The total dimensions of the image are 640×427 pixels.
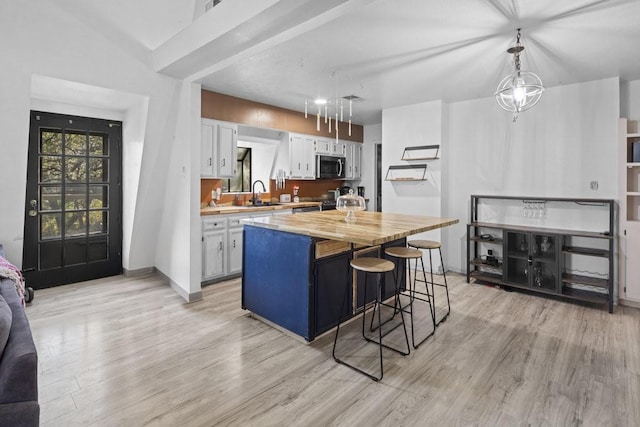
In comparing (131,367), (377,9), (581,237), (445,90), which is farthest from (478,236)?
(131,367)

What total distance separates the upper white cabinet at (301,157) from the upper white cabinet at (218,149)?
106 centimetres

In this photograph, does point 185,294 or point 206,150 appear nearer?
point 185,294

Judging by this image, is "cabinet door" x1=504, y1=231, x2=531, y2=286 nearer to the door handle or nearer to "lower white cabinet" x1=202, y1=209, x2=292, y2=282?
"lower white cabinet" x1=202, y1=209, x2=292, y2=282

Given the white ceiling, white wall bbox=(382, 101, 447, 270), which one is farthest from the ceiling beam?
white wall bbox=(382, 101, 447, 270)

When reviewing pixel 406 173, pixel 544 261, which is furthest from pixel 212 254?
pixel 544 261

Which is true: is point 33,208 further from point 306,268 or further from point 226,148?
point 306,268

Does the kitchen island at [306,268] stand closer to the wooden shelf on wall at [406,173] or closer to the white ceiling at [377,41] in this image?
the white ceiling at [377,41]

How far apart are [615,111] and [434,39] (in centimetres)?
248

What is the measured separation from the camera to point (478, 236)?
466 centimetres

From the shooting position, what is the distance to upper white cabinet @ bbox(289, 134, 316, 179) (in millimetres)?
5496

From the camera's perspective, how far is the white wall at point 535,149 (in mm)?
3867

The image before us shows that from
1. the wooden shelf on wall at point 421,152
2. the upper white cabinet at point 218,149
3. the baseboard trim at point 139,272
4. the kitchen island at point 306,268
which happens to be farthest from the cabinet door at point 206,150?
the wooden shelf on wall at point 421,152

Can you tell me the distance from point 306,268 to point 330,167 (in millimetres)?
3630

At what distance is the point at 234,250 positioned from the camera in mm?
4582
